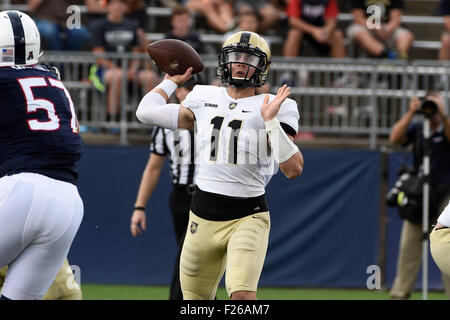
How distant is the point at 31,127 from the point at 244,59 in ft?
4.77

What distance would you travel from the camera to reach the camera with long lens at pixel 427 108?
8.00m

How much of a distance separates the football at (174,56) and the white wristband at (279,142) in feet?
2.40

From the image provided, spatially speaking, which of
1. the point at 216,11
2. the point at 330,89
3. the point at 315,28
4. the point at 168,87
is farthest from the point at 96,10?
the point at 168,87

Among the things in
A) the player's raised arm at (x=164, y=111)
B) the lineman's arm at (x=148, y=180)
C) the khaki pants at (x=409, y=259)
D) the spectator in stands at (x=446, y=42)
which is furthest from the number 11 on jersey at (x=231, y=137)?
the spectator in stands at (x=446, y=42)

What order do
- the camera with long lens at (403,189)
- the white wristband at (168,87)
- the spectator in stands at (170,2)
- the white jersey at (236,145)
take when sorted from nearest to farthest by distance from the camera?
the white jersey at (236,145) < the white wristband at (168,87) < the camera with long lens at (403,189) < the spectator in stands at (170,2)

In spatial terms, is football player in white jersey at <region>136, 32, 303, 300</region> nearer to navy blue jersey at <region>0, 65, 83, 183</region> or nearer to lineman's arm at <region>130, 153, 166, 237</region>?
navy blue jersey at <region>0, 65, 83, 183</region>

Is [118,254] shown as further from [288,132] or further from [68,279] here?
[288,132]

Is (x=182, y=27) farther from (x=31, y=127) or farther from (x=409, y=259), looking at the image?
(x=31, y=127)

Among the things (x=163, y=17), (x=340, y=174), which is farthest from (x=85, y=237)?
(x=163, y=17)

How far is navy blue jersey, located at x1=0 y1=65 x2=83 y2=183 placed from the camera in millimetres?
4602

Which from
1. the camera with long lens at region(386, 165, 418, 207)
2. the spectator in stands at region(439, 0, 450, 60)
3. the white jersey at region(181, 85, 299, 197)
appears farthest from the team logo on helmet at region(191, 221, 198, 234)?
the spectator in stands at region(439, 0, 450, 60)

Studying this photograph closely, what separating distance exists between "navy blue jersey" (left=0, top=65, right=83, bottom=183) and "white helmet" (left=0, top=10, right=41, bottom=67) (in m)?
0.07

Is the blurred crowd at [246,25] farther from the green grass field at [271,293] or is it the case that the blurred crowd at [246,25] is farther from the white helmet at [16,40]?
the white helmet at [16,40]

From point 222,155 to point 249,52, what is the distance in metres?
0.66
